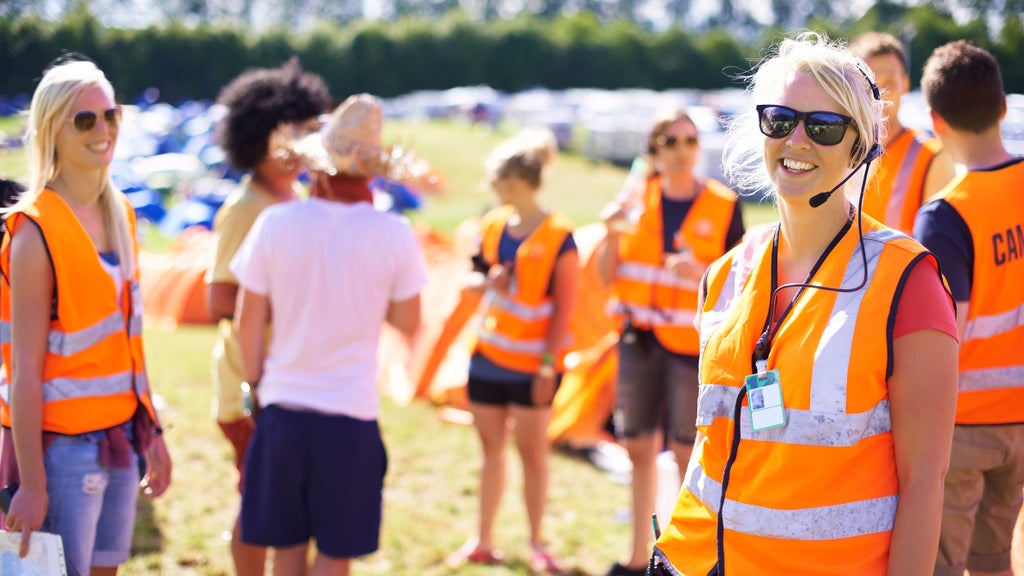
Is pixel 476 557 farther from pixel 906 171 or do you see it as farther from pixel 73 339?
pixel 906 171

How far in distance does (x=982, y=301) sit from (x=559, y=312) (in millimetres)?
2118

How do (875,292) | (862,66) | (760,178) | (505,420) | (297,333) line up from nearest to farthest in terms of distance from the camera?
(875,292), (862,66), (760,178), (297,333), (505,420)

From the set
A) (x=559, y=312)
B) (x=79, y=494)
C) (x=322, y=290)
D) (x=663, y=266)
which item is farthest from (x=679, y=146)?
(x=79, y=494)

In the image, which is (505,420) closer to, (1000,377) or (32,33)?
(1000,377)

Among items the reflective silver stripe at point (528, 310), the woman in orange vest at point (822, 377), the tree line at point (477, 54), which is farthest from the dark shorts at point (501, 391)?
the tree line at point (477, 54)

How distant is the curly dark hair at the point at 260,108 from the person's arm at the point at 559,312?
1.31 meters

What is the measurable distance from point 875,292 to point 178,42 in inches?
1437

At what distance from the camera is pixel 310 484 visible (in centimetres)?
316

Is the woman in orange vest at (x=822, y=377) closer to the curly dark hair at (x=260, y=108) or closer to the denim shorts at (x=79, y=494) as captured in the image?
the denim shorts at (x=79, y=494)

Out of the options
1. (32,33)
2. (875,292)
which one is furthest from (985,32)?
(32,33)

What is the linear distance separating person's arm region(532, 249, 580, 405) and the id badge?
263 centimetres

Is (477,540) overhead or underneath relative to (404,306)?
underneath

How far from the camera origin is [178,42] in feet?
115

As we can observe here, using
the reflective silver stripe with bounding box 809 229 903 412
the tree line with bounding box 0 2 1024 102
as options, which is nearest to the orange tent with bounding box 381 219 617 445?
the reflective silver stripe with bounding box 809 229 903 412
